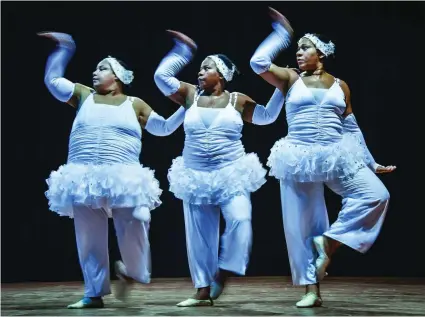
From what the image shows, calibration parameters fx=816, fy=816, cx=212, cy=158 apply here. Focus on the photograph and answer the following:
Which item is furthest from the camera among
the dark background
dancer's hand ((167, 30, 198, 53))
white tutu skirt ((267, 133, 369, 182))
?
the dark background

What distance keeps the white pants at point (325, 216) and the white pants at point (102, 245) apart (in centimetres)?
88

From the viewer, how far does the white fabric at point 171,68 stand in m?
4.91

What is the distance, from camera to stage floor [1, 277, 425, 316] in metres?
4.46

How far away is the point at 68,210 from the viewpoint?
189 inches

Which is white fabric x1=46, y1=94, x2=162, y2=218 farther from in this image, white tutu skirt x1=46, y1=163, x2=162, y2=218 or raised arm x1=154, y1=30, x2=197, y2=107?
raised arm x1=154, y1=30, x2=197, y2=107

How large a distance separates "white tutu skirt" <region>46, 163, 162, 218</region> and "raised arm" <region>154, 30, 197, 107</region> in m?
0.53

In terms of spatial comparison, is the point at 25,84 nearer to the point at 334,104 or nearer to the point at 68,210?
the point at 68,210

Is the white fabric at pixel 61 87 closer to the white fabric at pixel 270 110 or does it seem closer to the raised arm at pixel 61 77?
the raised arm at pixel 61 77

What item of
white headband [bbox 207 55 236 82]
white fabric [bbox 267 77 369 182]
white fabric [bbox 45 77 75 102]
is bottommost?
white fabric [bbox 267 77 369 182]

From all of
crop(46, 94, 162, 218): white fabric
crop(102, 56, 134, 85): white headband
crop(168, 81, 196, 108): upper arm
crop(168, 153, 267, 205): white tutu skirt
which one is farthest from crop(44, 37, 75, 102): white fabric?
crop(168, 153, 267, 205): white tutu skirt

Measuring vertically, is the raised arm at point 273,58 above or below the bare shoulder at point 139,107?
above

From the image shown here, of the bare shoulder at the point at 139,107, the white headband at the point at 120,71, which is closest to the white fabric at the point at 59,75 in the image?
the white headband at the point at 120,71

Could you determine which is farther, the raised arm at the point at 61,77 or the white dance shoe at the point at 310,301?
the raised arm at the point at 61,77

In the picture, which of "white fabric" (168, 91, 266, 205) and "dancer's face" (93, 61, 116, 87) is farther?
"dancer's face" (93, 61, 116, 87)
